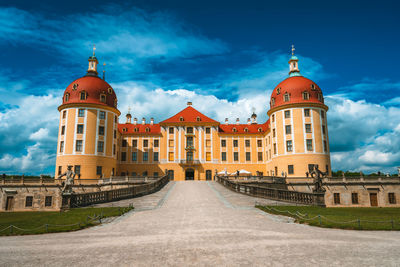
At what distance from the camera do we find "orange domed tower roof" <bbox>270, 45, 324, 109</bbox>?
43438mm

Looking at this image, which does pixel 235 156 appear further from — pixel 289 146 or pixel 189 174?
pixel 289 146

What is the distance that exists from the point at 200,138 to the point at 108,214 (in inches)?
1509

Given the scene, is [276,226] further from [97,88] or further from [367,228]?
[97,88]

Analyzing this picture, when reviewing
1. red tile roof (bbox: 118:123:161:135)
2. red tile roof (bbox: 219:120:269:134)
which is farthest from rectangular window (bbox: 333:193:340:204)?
red tile roof (bbox: 118:123:161:135)

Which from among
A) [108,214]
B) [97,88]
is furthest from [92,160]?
[108,214]

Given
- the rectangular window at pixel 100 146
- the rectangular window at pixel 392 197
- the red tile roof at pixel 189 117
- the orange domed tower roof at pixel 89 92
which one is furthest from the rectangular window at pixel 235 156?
the rectangular window at pixel 392 197

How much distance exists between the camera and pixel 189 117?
5459cm

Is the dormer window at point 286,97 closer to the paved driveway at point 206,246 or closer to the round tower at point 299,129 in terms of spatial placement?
the round tower at point 299,129

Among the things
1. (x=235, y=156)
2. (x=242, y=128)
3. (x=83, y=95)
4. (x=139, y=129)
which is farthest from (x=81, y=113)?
(x=242, y=128)

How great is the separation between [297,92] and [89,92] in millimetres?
34228

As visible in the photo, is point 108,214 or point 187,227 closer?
point 187,227

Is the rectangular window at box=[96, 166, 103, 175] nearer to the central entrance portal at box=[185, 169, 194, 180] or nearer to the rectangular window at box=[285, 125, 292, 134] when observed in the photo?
the central entrance portal at box=[185, 169, 194, 180]

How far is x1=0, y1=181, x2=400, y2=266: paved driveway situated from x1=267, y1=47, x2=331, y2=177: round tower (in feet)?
101

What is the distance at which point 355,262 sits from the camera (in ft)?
21.4
